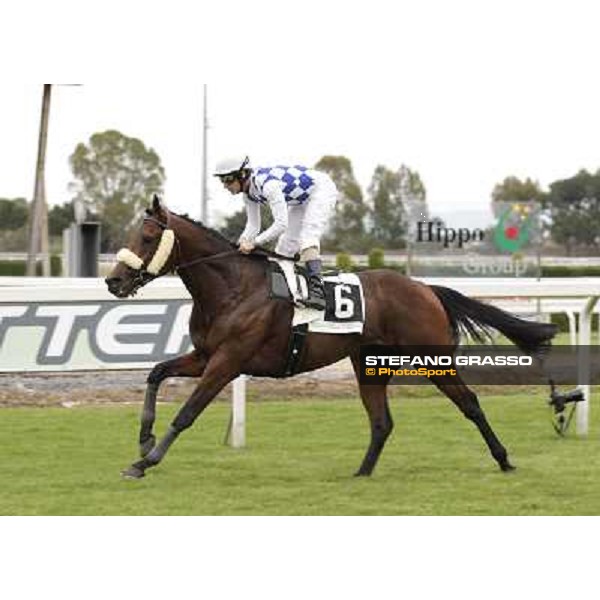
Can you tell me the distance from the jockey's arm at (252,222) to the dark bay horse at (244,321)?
0.34ft

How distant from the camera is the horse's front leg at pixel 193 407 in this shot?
712 cm

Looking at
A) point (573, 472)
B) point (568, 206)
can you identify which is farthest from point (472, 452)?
point (568, 206)

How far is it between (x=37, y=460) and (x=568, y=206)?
2463 inches

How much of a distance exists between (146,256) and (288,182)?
0.95 m

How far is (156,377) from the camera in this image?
763 cm

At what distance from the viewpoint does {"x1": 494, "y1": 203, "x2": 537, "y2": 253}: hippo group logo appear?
34.2 m

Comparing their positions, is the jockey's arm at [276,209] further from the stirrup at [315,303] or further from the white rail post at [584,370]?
the white rail post at [584,370]

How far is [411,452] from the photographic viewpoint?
28.4 feet

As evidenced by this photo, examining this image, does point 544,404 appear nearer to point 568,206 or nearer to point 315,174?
point 315,174

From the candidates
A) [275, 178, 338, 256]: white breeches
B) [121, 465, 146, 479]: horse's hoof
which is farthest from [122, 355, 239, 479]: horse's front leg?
[275, 178, 338, 256]: white breeches

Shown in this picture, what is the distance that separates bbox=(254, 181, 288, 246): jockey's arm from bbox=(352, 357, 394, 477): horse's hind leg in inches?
38.9

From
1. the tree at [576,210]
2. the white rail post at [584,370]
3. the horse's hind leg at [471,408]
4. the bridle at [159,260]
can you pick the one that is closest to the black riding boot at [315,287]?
the bridle at [159,260]

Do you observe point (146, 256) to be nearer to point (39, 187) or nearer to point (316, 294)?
point (316, 294)
